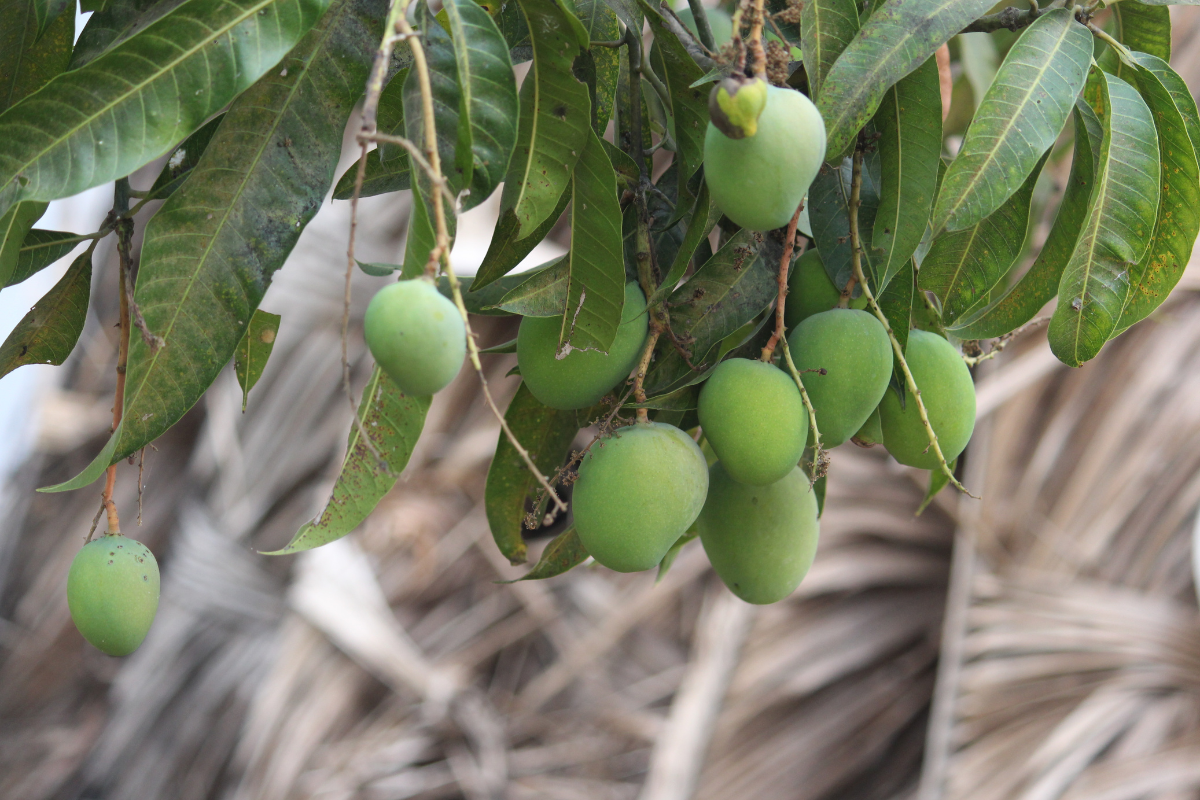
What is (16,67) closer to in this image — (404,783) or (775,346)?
(775,346)

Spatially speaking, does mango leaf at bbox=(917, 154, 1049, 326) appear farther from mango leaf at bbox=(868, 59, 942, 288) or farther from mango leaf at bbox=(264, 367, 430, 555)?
mango leaf at bbox=(264, 367, 430, 555)

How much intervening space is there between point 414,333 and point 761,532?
352 mm

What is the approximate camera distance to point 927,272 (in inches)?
24.3

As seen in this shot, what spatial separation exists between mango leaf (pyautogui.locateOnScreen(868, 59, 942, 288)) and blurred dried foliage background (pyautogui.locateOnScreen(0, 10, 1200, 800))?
1.44m

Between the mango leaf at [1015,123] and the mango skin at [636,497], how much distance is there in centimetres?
21

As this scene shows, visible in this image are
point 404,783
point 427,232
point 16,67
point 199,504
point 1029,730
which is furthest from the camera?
point 199,504

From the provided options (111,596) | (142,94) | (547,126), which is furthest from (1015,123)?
(111,596)

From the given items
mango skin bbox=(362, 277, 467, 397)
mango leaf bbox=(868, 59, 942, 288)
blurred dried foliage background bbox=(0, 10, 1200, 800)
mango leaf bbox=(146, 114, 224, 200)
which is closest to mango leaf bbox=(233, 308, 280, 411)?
mango leaf bbox=(146, 114, 224, 200)

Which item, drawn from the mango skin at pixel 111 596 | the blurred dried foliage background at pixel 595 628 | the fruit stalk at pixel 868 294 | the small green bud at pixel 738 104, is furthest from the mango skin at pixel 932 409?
the blurred dried foliage background at pixel 595 628

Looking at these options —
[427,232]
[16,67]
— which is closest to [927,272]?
[427,232]

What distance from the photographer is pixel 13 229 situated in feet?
1.59

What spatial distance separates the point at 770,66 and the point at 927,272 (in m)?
0.21

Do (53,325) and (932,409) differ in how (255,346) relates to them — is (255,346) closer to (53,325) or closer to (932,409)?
(53,325)

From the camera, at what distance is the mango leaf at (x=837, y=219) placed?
0.59 metres
